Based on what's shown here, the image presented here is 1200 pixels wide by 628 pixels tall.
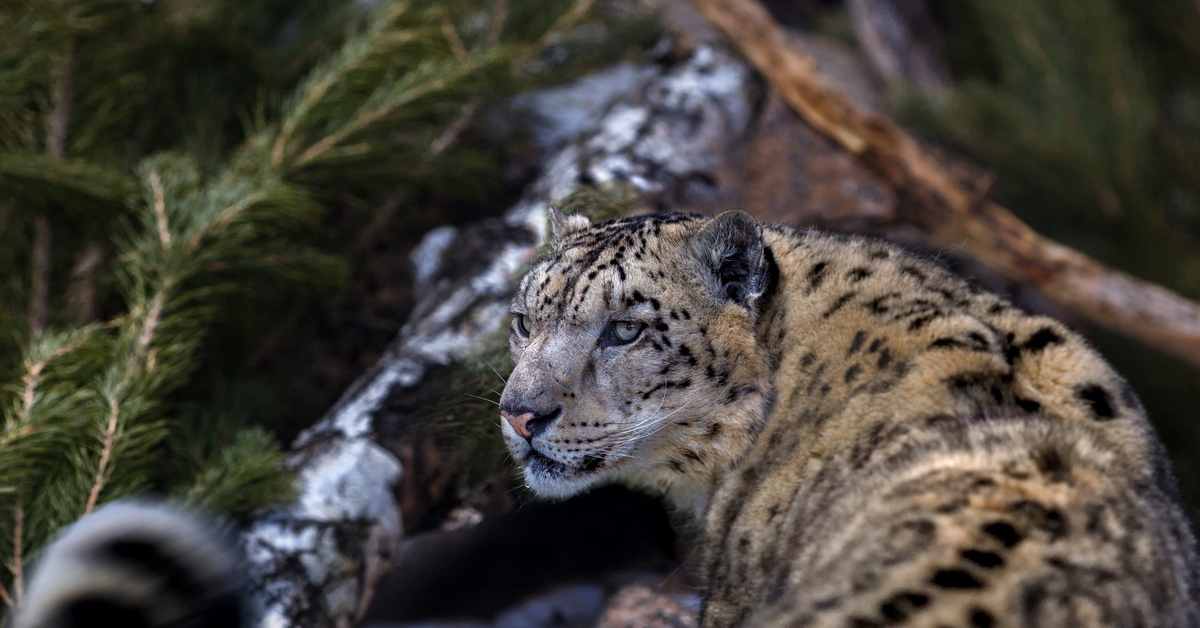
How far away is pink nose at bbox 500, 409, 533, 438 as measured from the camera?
2.08m

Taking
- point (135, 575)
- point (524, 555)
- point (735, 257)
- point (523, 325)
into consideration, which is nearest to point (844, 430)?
point (735, 257)

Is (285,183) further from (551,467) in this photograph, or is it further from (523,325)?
(551,467)

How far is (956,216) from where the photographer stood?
3984mm

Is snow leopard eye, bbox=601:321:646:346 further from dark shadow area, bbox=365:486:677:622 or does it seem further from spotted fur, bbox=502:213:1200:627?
dark shadow area, bbox=365:486:677:622

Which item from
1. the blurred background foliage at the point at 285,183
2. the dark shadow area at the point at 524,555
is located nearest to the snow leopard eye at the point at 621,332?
the blurred background foliage at the point at 285,183

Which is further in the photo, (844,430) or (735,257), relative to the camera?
(735,257)

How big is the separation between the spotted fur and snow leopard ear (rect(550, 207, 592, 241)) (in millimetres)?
10

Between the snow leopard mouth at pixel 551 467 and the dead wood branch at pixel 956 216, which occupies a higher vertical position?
the dead wood branch at pixel 956 216

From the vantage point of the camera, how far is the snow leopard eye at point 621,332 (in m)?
2.13

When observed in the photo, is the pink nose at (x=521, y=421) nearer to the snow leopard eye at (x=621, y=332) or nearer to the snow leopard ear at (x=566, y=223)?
the snow leopard eye at (x=621, y=332)

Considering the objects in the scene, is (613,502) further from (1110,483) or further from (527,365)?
(1110,483)

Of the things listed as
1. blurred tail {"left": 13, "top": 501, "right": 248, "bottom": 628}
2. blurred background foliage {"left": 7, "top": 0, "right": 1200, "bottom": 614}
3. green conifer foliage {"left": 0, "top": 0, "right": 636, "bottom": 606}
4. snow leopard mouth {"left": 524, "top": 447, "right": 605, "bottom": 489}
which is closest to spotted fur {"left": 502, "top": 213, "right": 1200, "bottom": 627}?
snow leopard mouth {"left": 524, "top": 447, "right": 605, "bottom": 489}

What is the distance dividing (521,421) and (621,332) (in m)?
0.29

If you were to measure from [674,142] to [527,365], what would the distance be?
180cm
